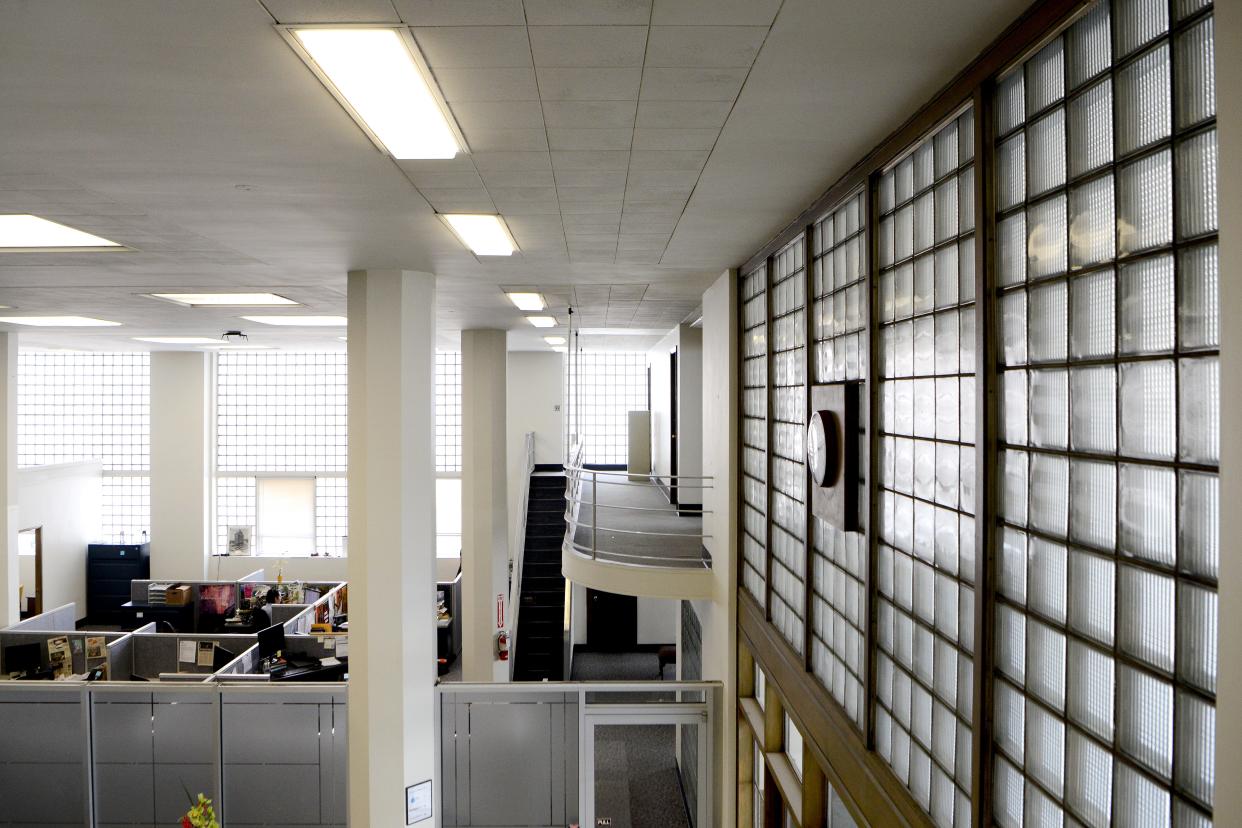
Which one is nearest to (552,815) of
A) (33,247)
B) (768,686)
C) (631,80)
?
(768,686)

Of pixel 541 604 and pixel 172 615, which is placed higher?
pixel 541 604

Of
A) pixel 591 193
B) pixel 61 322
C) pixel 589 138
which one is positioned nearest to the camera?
pixel 589 138

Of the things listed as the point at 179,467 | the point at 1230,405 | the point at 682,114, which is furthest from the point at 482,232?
the point at 179,467

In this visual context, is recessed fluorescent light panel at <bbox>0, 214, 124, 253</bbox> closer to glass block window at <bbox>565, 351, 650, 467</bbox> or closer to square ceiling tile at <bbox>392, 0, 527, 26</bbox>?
square ceiling tile at <bbox>392, 0, 527, 26</bbox>

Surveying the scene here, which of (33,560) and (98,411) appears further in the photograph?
→ (98,411)

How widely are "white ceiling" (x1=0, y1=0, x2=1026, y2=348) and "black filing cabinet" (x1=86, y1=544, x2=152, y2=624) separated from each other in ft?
39.7

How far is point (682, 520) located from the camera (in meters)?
10.4

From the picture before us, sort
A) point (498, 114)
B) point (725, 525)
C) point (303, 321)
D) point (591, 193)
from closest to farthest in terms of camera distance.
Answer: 1. point (498, 114)
2. point (591, 193)
3. point (725, 525)
4. point (303, 321)

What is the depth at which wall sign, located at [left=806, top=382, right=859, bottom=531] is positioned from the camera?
3.61 m

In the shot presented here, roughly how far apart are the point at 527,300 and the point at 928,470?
5.81 metres

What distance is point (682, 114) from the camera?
282 centimetres

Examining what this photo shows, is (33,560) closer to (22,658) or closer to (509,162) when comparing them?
(22,658)

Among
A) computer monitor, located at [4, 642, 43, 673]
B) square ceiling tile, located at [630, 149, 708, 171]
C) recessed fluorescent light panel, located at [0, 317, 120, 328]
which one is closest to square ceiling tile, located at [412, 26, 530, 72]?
square ceiling tile, located at [630, 149, 708, 171]

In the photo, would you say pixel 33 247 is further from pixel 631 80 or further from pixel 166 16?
pixel 631 80
